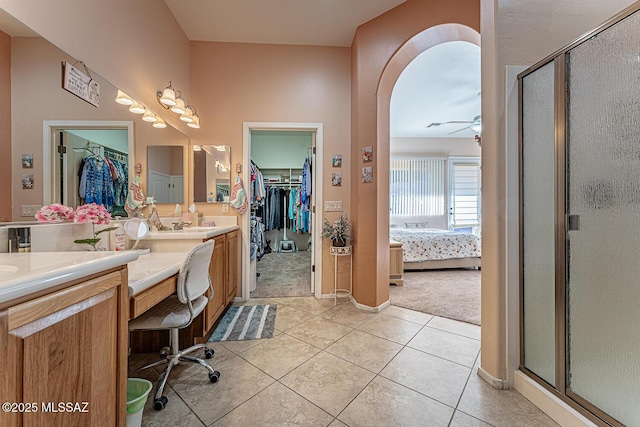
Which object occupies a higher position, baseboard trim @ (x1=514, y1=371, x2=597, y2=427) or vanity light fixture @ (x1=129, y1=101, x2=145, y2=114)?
vanity light fixture @ (x1=129, y1=101, x2=145, y2=114)

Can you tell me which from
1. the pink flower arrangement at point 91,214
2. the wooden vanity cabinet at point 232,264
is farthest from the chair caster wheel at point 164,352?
the pink flower arrangement at point 91,214

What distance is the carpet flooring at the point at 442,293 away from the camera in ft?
8.30

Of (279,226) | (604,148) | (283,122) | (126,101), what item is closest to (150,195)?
(126,101)

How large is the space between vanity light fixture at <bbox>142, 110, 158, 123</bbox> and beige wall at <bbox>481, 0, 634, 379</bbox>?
97.6 inches

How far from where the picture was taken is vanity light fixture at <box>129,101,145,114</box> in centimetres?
184

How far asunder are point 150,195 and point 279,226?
3.40m

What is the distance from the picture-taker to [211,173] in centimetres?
281

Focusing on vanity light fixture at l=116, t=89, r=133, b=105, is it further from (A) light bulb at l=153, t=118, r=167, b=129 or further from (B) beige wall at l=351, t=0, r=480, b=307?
(B) beige wall at l=351, t=0, r=480, b=307

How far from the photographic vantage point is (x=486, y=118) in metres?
1.55

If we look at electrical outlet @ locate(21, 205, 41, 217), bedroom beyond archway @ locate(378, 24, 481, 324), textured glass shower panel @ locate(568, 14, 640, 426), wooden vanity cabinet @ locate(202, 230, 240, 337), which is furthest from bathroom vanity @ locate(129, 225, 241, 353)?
textured glass shower panel @ locate(568, 14, 640, 426)

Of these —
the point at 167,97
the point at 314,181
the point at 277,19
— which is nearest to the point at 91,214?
the point at 167,97

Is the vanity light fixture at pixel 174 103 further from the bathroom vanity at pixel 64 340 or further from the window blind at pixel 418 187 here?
the window blind at pixel 418 187

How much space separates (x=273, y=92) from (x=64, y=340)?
9.19ft

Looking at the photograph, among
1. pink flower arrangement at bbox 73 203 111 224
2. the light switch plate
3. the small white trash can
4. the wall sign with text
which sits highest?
the wall sign with text
